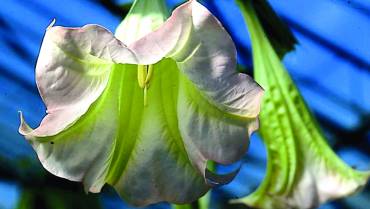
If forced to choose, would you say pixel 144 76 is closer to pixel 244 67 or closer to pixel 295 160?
pixel 295 160

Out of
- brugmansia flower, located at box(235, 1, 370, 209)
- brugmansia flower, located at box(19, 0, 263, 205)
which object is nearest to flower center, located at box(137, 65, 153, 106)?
brugmansia flower, located at box(19, 0, 263, 205)

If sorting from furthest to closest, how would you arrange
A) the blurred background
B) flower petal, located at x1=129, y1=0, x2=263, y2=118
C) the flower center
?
the blurred background, the flower center, flower petal, located at x1=129, y1=0, x2=263, y2=118

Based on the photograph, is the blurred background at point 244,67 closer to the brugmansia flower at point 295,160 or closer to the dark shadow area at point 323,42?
the dark shadow area at point 323,42

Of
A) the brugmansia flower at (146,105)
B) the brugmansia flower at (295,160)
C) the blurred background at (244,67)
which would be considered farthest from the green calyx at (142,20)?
the blurred background at (244,67)

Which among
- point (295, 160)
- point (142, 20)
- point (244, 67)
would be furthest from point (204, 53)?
point (244, 67)

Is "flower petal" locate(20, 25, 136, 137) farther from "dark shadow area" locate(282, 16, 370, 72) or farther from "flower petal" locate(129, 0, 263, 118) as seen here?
"dark shadow area" locate(282, 16, 370, 72)

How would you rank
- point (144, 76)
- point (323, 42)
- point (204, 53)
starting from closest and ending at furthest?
point (204, 53)
point (144, 76)
point (323, 42)

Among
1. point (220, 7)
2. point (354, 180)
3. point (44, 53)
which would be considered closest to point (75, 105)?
point (44, 53)
